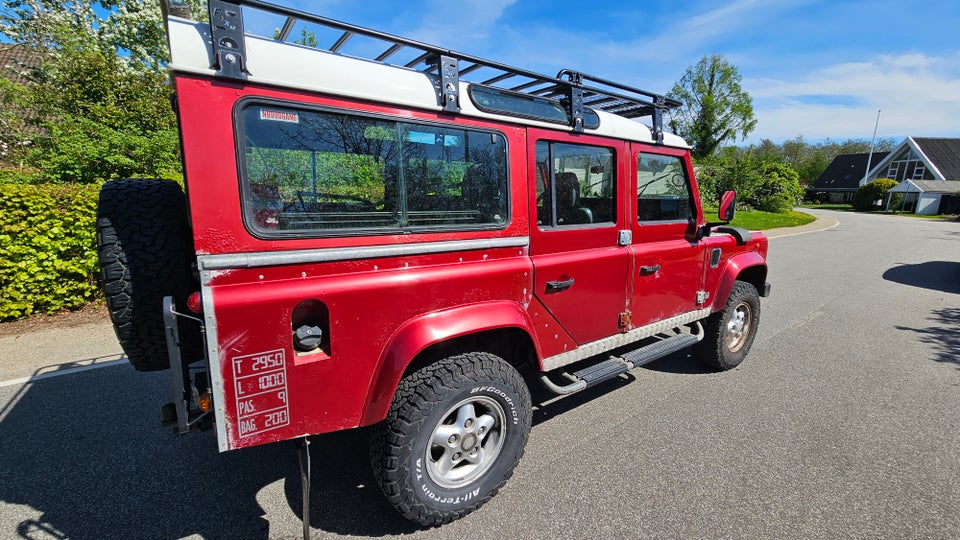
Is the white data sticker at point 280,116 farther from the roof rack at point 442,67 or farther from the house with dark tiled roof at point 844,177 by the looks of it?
the house with dark tiled roof at point 844,177

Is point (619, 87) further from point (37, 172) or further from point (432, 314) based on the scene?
point (37, 172)

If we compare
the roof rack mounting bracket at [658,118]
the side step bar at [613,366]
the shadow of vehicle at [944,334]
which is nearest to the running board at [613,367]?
the side step bar at [613,366]

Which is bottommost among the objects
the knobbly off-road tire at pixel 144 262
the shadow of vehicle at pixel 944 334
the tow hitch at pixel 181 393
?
the shadow of vehicle at pixel 944 334

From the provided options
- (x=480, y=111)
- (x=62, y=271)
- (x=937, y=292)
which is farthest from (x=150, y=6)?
(x=937, y=292)

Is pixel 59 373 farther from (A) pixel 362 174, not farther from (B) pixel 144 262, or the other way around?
(A) pixel 362 174

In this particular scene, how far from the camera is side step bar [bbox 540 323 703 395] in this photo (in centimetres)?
276

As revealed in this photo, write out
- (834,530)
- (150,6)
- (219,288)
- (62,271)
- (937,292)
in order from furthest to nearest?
(150,6) → (937,292) → (62,271) → (834,530) → (219,288)

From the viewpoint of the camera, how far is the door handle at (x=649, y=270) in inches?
124

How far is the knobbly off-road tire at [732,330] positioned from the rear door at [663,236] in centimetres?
50

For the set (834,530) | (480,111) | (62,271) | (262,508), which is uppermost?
(480,111)

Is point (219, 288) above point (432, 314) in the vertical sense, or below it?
above

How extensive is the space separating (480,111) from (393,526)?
2.25 metres

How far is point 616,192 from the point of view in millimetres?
3041

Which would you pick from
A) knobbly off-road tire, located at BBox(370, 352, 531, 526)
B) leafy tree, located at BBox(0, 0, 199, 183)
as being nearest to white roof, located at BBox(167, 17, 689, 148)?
knobbly off-road tire, located at BBox(370, 352, 531, 526)
